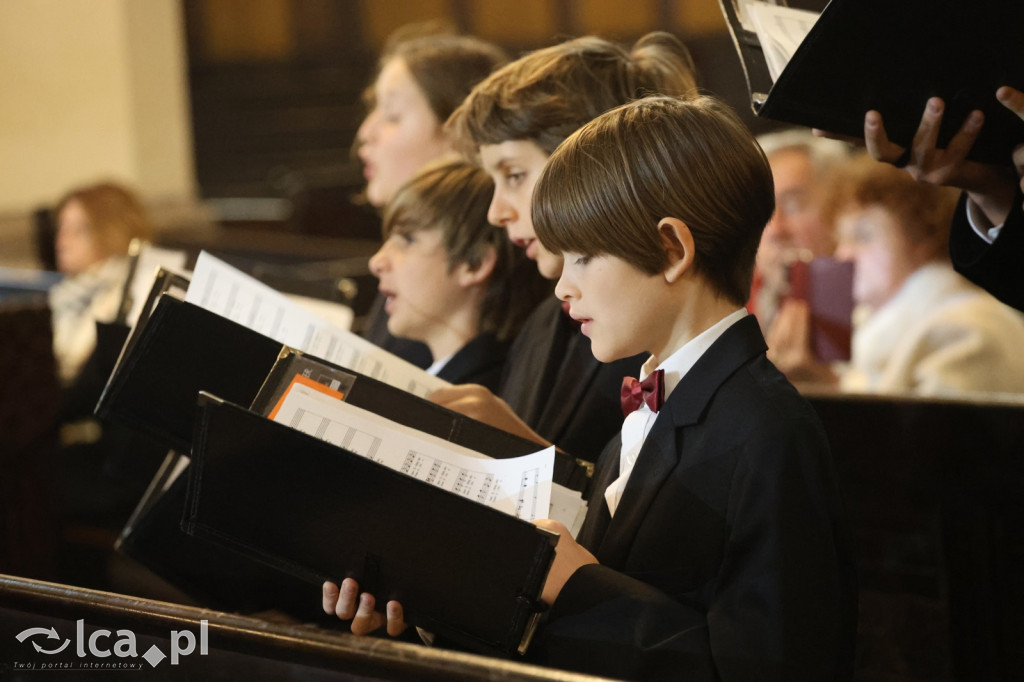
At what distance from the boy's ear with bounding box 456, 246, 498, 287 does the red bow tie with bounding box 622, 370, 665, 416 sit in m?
0.77

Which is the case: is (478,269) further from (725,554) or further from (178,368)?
(725,554)

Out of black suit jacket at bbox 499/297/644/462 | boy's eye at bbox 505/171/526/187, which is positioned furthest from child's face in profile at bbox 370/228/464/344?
boy's eye at bbox 505/171/526/187

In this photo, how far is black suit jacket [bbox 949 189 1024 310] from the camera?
156 centimetres

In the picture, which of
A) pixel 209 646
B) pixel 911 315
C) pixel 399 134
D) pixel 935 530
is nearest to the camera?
pixel 209 646

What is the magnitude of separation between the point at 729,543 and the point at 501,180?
2.80 feet

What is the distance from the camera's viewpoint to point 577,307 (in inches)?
51.1

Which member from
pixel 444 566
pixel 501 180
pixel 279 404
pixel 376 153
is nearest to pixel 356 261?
pixel 376 153

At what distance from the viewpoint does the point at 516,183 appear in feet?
5.80

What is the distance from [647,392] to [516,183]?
0.59 meters

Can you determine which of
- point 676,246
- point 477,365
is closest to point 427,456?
point 676,246

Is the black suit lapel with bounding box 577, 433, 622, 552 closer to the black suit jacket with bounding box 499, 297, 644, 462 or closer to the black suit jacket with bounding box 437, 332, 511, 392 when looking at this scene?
the black suit jacket with bounding box 499, 297, 644, 462

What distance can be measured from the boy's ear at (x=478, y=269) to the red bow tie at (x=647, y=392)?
0.77m

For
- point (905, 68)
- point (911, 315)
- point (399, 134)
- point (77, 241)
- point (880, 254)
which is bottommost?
point (77, 241)

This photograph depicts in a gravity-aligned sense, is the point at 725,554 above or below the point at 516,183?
below
